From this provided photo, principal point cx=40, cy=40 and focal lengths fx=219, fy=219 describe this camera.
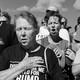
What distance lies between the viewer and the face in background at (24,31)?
1.97 m

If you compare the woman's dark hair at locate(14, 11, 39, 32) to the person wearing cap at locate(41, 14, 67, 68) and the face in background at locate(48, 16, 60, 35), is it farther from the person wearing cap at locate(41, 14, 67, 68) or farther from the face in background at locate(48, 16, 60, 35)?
the face in background at locate(48, 16, 60, 35)

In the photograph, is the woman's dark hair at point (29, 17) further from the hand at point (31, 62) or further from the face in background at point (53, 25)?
the face in background at point (53, 25)

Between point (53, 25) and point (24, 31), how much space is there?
5.24 ft

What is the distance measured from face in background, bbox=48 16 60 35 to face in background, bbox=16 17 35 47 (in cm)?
152

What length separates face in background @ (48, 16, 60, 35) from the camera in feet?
11.5

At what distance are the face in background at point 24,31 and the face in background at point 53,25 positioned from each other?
1.52 meters

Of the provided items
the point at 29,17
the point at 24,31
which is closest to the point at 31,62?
the point at 24,31

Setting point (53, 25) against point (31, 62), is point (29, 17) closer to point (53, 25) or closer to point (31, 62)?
point (31, 62)

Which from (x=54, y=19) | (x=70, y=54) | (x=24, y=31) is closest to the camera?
(x=24, y=31)

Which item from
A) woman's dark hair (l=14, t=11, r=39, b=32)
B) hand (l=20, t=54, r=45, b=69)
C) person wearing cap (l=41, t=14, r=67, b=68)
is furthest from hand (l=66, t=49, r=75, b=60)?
hand (l=20, t=54, r=45, b=69)

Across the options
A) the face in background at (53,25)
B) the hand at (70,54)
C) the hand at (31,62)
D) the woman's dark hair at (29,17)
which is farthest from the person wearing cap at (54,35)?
the hand at (31,62)

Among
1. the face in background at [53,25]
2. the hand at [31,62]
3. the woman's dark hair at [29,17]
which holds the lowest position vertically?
the hand at [31,62]

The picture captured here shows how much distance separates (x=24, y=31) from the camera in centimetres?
197

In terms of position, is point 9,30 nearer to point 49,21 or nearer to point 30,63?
point 49,21
